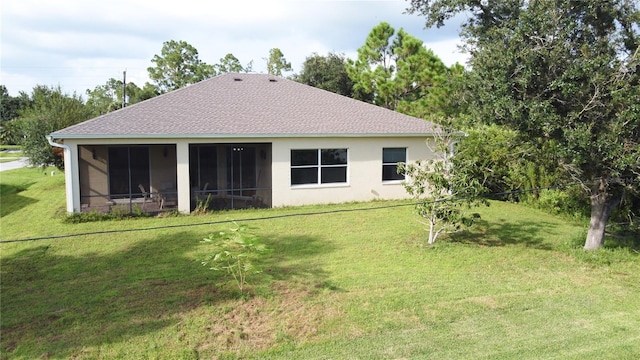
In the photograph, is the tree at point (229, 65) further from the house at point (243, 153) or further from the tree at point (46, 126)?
the house at point (243, 153)

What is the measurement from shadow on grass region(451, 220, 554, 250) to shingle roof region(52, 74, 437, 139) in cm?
466

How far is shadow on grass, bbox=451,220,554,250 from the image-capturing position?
453 inches

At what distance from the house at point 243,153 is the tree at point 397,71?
1071cm

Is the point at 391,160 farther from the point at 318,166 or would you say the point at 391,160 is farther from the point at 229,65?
the point at 229,65

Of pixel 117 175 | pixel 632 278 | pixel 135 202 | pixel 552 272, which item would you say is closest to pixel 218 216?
pixel 135 202

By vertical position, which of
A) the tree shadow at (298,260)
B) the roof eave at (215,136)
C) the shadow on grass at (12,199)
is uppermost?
the roof eave at (215,136)

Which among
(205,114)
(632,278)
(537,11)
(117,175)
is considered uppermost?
(537,11)

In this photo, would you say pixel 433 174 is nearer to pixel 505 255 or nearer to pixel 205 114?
pixel 505 255

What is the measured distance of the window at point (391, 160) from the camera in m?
17.4

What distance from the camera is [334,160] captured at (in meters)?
16.7

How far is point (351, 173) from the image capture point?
16781mm

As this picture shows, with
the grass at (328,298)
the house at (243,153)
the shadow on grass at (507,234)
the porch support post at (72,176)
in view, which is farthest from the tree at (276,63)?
the grass at (328,298)

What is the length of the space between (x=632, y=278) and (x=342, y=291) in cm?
580

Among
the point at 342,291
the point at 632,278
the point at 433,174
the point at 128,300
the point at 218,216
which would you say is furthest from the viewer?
the point at 218,216
